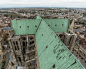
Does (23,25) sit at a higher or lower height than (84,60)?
higher

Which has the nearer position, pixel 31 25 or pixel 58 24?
pixel 31 25

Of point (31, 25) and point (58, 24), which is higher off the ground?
point (58, 24)

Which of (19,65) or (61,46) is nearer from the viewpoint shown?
(61,46)

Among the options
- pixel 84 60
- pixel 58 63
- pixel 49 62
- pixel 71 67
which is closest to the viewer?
pixel 71 67

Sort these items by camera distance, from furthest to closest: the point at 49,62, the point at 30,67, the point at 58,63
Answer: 1. the point at 30,67
2. the point at 49,62
3. the point at 58,63

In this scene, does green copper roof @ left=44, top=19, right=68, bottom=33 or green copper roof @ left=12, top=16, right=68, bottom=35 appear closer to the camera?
green copper roof @ left=12, top=16, right=68, bottom=35

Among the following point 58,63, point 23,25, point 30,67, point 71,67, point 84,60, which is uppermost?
point 23,25

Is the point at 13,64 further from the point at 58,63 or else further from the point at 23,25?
the point at 58,63

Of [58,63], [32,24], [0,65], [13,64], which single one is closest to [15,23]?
[32,24]
